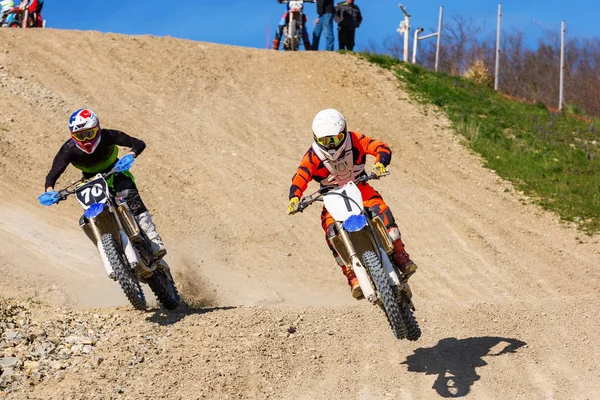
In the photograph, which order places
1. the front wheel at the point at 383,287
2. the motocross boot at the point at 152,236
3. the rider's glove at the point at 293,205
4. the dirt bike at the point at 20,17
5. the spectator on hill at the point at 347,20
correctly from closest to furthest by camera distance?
the front wheel at the point at 383,287
the rider's glove at the point at 293,205
the motocross boot at the point at 152,236
the spectator on hill at the point at 347,20
the dirt bike at the point at 20,17

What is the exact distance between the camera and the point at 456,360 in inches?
363

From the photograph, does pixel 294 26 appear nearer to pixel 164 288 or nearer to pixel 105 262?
pixel 164 288

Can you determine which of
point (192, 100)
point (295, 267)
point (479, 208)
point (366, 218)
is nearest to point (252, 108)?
point (192, 100)

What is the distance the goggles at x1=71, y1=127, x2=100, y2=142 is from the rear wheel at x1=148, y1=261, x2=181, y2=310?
5.54 ft

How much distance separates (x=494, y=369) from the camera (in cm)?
893

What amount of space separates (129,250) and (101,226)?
0.39 m

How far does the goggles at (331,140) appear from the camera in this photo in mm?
9031

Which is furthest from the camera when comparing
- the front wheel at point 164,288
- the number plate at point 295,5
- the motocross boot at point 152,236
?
the number plate at point 295,5

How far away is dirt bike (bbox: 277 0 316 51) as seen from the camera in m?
25.9

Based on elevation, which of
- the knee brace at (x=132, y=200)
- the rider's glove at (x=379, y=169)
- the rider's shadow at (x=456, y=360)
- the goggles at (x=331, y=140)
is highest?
the goggles at (x=331, y=140)

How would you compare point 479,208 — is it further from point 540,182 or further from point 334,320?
point 334,320

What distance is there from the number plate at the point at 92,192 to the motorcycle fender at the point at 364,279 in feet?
9.57

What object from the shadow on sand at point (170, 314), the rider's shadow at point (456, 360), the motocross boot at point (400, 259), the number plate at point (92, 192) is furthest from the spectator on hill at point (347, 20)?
the motocross boot at point (400, 259)

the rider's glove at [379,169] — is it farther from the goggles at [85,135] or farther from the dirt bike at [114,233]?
the goggles at [85,135]
